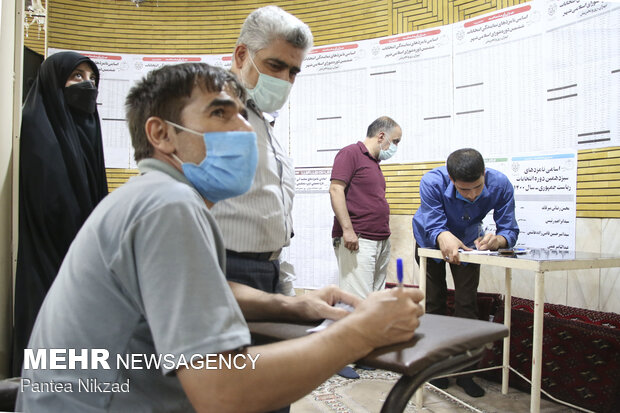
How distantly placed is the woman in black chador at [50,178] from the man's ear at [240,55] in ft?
3.51

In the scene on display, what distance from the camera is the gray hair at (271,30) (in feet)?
5.19

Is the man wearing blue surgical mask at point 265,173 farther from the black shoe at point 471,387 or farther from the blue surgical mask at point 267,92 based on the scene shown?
the black shoe at point 471,387

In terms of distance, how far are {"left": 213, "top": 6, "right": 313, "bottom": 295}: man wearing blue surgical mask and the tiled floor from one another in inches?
59.8

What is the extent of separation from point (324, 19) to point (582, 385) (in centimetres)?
435

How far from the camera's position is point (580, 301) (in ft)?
11.6

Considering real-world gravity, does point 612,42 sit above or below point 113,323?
above

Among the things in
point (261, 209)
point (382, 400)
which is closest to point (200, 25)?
point (382, 400)

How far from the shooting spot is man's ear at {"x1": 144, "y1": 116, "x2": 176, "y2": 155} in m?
0.97

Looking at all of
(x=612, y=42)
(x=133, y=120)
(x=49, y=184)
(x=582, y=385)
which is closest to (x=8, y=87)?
(x=49, y=184)

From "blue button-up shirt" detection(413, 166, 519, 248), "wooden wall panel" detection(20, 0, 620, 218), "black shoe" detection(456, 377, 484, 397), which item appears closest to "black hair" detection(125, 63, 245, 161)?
"blue button-up shirt" detection(413, 166, 519, 248)

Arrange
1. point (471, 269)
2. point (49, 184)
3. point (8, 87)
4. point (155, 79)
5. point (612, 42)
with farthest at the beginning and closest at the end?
point (612, 42)
point (471, 269)
point (49, 184)
point (8, 87)
point (155, 79)

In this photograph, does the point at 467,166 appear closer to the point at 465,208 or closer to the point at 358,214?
the point at 465,208

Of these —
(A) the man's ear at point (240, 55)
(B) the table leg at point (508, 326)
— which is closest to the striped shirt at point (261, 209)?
Result: (A) the man's ear at point (240, 55)

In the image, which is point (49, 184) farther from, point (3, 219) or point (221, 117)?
point (221, 117)
